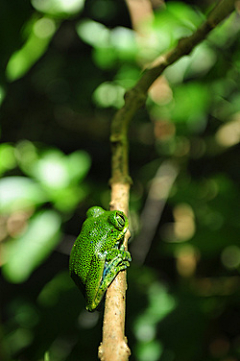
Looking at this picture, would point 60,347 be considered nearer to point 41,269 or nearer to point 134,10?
point 41,269

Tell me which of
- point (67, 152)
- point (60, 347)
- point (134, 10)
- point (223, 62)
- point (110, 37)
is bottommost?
point (60, 347)

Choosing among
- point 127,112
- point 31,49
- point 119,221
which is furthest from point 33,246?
point 31,49

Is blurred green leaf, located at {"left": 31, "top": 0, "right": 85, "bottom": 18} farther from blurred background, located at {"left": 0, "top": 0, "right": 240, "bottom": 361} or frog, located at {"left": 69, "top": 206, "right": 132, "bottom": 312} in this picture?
frog, located at {"left": 69, "top": 206, "right": 132, "bottom": 312}

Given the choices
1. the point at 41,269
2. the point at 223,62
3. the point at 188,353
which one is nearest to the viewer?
the point at 188,353

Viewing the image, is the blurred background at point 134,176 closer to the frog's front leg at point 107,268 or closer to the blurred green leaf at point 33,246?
the blurred green leaf at point 33,246

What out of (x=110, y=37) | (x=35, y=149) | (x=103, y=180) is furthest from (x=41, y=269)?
(x=110, y=37)

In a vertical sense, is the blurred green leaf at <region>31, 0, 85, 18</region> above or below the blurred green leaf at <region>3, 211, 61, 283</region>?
above

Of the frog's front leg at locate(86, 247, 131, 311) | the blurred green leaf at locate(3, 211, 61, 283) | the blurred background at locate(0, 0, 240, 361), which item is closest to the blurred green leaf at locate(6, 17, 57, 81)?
the blurred background at locate(0, 0, 240, 361)
